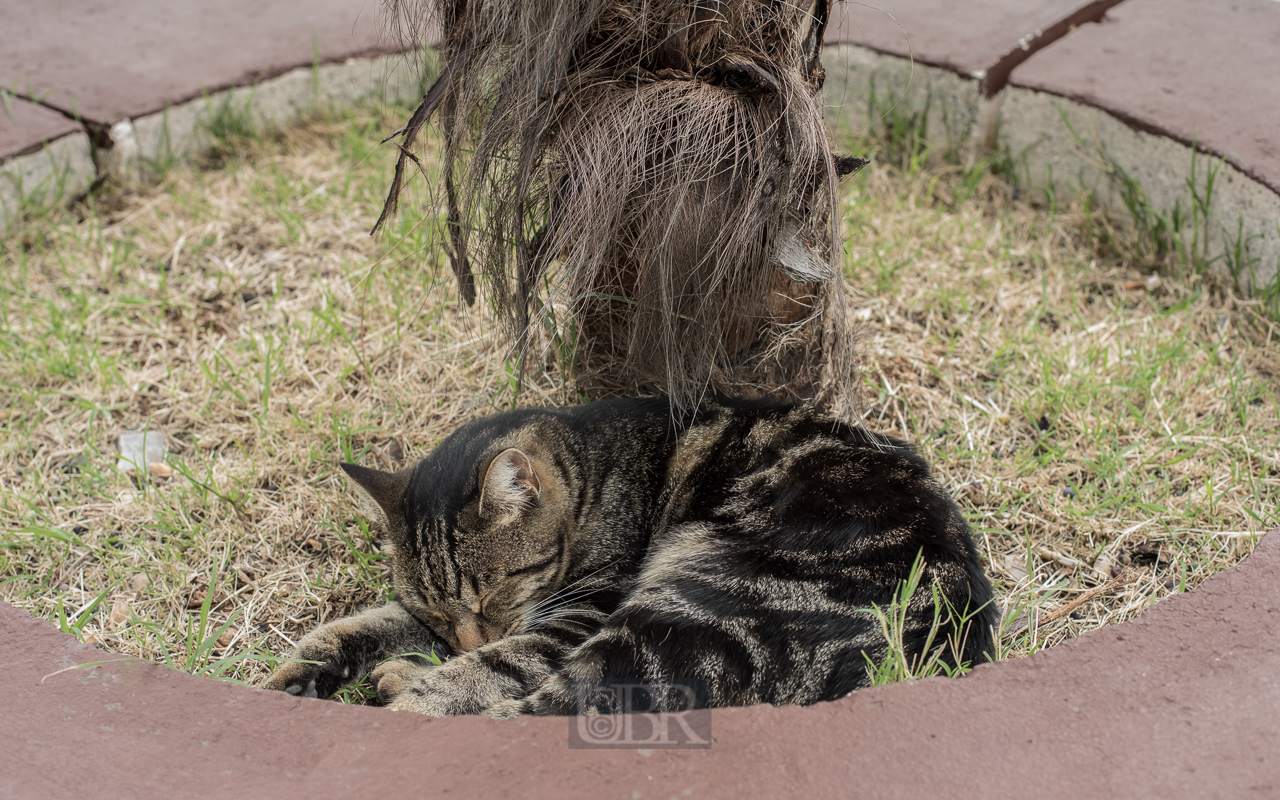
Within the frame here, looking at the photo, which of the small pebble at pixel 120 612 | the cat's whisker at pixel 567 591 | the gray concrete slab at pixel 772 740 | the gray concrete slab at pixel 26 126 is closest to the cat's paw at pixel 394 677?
the cat's whisker at pixel 567 591

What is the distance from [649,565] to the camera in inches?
89.4

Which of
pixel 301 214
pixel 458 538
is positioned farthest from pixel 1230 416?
pixel 301 214

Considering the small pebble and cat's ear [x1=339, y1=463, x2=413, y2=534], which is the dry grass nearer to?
the small pebble

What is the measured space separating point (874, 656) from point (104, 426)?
2.43 meters

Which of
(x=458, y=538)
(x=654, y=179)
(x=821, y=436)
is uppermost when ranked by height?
(x=654, y=179)

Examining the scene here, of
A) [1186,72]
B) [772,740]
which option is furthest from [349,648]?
[1186,72]

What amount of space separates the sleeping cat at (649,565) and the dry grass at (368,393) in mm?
355

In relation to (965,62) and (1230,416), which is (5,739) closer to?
(1230,416)

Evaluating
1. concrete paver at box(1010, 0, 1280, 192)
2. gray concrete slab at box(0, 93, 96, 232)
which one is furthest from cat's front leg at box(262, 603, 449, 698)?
concrete paver at box(1010, 0, 1280, 192)

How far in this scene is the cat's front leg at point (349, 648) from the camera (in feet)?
6.93

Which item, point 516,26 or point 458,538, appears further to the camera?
point 458,538

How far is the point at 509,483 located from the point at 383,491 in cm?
32

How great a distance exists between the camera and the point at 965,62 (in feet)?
12.4

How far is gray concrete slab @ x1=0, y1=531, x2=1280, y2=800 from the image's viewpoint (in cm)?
149
